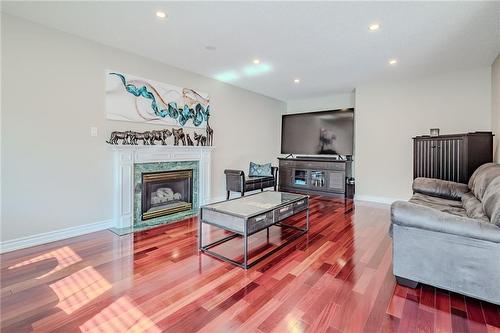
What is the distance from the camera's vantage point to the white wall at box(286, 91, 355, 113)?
19.4 feet

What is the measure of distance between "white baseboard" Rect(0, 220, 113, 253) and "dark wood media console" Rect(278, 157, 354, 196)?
13.5 ft

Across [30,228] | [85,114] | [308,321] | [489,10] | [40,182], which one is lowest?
[308,321]

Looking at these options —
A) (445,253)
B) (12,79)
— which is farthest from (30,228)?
(445,253)

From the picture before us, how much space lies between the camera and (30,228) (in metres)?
2.76

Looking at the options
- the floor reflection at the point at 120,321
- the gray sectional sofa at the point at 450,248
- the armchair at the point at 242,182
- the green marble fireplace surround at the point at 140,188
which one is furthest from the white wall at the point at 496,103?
the floor reflection at the point at 120,321

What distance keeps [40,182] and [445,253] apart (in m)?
3.91

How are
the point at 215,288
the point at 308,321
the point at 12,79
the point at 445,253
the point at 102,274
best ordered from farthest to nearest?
the point at 12,79
the point at 102,274
the point at 215,288
the point at 445,253
the point at 308,321

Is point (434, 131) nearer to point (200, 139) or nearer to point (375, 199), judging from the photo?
point (375, 199)

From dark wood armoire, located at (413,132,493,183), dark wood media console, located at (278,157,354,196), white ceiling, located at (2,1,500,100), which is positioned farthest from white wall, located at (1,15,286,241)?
dark wood armoire, located at (413,132,493,183)

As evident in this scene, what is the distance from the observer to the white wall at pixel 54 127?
2.61m

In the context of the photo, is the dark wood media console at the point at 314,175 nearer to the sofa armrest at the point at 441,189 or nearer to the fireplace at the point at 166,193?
the sofa armrest at the point at 441,189

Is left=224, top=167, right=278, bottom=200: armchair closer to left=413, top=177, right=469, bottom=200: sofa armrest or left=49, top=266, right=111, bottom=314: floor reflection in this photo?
left=413, top=177, right=469, bottom=200: sofa armrest

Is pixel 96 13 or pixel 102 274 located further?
pixel 96 13

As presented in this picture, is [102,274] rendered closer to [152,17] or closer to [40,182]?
[40,182]
